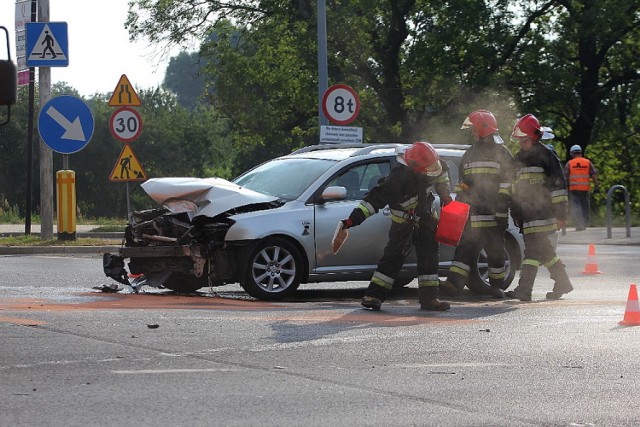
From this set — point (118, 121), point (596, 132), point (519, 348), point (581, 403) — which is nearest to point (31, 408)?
point (581, 403)

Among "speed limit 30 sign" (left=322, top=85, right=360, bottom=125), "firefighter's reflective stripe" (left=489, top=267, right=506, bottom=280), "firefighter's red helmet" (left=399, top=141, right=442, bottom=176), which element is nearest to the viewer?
"firefighter's red helmet" (left=399, top=141, right=442, bottom=176)

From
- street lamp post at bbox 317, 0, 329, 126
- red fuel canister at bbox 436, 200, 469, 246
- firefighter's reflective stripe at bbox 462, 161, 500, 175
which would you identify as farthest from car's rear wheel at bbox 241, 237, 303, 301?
street lamp post at bbox 317, 0, 329, 126

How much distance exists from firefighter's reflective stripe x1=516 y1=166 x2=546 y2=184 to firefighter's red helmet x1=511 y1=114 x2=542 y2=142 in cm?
34

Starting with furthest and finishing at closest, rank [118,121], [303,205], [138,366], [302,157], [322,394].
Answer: [118,121]
[302,157]
[303,205]
[138,366]
[322,394]

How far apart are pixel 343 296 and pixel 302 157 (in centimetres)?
158

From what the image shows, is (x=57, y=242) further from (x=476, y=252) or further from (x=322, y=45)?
(x=476, y=252)

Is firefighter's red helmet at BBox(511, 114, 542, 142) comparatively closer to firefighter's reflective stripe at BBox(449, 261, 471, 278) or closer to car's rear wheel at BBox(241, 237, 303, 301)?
firefighter's reflective stripe at BBox(449, 261, 471, 278)

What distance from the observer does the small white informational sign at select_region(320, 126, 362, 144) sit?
22.1m

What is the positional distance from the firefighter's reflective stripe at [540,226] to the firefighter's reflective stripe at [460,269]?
0.76 meters

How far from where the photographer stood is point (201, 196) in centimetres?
1367

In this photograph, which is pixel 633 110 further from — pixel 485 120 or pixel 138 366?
pixel 138 366

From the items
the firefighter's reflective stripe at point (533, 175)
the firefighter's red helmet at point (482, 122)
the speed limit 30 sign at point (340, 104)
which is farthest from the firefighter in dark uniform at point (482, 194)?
the speed limit 30 sign at point (340, 104)

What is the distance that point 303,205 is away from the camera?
13906 mm

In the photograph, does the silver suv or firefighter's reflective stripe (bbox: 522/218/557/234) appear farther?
firefighter's reflective stripe (bbox: 522/218/557/234)
